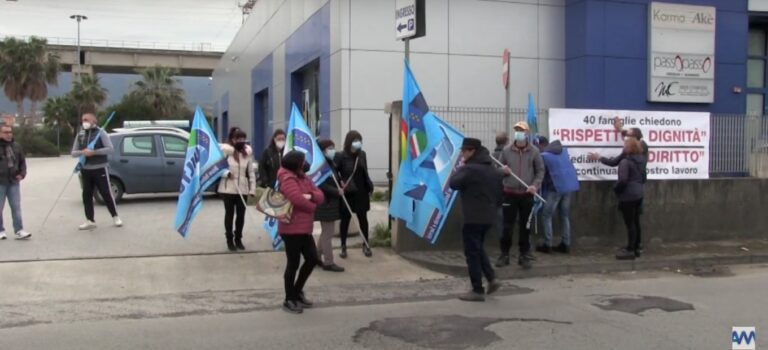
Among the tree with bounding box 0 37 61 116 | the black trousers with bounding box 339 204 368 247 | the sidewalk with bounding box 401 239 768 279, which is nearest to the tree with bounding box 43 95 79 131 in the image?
the tree with bounding box 0 37 61 116

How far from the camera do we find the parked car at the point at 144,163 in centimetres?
1377

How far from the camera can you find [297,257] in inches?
254

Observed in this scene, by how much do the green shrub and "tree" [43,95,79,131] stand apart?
216 ft

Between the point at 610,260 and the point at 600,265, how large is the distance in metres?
0.33

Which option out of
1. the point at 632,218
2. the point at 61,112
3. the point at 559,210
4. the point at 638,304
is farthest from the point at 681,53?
the point at 61,112

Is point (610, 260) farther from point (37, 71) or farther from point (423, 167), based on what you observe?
point (37, 71)

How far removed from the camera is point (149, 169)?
13.9 m

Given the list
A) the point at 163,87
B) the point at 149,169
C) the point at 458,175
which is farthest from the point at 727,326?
the point at 163,87

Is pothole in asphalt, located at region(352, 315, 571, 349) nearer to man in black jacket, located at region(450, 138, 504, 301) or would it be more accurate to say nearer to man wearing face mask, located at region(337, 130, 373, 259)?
man in black jacket, located at region(450, 138, 504, 301)

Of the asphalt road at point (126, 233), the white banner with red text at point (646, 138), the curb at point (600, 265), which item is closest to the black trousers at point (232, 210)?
the asphalt road at point (126, 233)

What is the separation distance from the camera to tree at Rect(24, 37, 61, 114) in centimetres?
5788

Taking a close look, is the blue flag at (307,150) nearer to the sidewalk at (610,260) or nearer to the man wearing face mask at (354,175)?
the man wearing face mask at (354,175)

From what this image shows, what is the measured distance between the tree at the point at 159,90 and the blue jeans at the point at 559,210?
6613cm

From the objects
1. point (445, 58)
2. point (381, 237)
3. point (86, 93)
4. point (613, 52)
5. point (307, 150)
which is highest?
point (86, 93)
